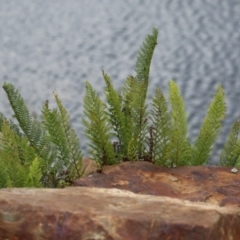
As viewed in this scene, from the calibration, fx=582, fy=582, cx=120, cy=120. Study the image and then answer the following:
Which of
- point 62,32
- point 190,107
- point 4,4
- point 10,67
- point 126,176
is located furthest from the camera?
point 4,4

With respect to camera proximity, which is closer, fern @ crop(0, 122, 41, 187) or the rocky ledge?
the rocky ledge

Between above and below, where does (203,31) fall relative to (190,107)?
above

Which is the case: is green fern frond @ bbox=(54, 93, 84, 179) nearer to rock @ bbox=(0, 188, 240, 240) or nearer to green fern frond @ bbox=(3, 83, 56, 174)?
green fern frond @ bbox=(3, 83, 56, 174)

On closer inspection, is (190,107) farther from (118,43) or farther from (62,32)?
(62,32)

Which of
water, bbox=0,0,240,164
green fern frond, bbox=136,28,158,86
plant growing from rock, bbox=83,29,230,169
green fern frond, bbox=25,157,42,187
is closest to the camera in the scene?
green fern frond, bbox=25,157,42,187

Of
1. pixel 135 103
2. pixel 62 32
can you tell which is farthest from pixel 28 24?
pixel 135 103

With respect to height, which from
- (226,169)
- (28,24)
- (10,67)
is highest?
(28,24)

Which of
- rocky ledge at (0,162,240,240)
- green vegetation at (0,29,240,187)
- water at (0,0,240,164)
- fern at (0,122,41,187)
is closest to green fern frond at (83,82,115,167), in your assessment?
green vegetation at (0,29,240,187)

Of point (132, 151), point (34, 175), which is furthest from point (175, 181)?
point (34, 175)

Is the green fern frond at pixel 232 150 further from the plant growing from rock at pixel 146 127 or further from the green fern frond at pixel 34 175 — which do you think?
the green fern frond at pixel 34 175
